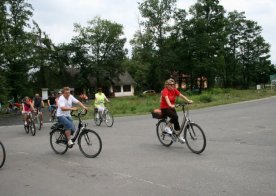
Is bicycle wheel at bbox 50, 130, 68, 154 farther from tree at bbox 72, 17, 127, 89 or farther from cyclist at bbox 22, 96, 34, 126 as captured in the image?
tree at bbox 72, 17, 127, 89

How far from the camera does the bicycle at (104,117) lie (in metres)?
17.6

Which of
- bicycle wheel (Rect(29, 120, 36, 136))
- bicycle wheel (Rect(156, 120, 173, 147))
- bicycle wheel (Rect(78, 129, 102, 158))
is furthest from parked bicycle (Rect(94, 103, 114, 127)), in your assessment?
bicycle wheel (Rect(78, 129, 102, 158))

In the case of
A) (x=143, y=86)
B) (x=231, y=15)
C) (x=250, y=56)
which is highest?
(x=231, y=15)

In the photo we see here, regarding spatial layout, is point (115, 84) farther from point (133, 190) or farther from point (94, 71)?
point (133, 190)

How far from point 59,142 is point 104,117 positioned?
7.95 meters

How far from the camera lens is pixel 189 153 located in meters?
8.98

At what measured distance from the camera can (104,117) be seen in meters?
17.9

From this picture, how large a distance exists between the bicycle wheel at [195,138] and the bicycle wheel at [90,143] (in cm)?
220

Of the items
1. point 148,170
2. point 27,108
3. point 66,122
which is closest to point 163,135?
point 66,122

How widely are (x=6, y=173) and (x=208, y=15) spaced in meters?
57.7

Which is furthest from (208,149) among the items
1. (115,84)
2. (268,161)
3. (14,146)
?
(115,84)

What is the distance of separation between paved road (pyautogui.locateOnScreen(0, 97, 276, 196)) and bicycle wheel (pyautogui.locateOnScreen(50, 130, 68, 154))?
0.25m

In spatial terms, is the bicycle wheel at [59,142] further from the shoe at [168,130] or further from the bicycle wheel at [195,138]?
the bicycle wheel at [195,138]

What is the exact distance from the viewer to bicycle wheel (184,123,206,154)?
8800 millimetres
